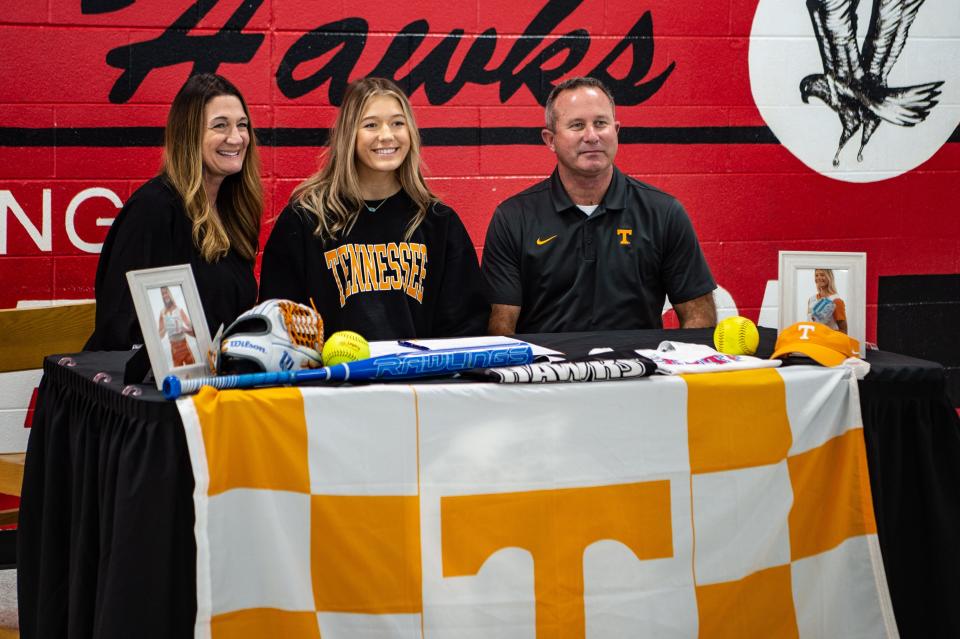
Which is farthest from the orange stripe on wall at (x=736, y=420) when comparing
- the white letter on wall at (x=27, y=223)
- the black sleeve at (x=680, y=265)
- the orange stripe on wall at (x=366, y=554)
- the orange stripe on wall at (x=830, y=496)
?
the white letter on wall at (x=27, y=223)

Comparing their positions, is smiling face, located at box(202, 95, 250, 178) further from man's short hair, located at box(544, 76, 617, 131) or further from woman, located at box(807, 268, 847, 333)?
woman, located at box(807, 268, 847, 333)

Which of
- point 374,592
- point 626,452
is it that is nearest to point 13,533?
point 374,592

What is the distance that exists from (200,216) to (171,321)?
875 mm

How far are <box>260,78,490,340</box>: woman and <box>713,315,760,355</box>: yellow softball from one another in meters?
0.72

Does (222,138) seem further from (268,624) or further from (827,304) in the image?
(827,304)

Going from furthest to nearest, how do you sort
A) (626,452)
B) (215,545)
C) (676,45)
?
(676,45) → (626,452) → (215,545)

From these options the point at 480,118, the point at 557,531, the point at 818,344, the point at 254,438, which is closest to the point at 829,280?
the point at 818,344

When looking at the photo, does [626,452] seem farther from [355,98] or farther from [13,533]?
[13,533]

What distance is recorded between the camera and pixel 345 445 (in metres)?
1.80

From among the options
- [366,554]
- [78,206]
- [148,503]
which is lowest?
[366,554]

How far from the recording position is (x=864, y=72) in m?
3.84

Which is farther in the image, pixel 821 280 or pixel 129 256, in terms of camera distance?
pixel 129 256

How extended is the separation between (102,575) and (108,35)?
2.19m

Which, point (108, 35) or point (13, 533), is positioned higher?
point (108, 35)
